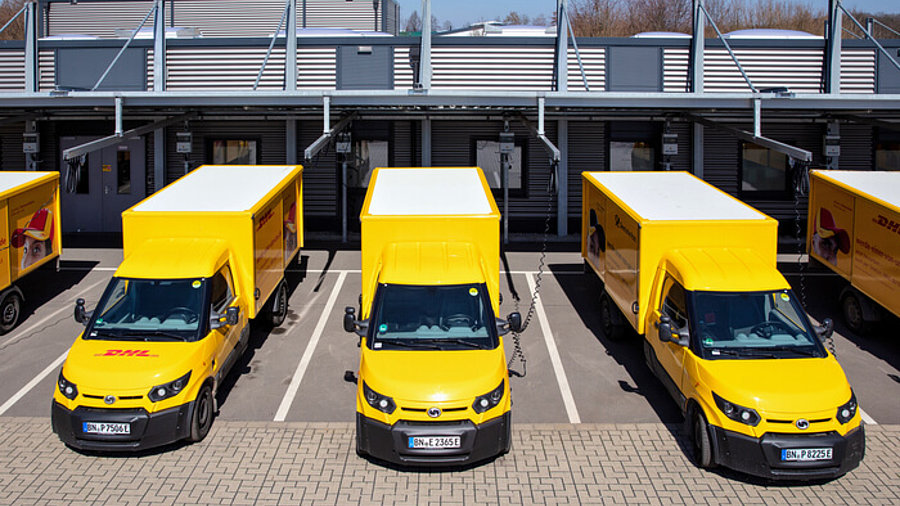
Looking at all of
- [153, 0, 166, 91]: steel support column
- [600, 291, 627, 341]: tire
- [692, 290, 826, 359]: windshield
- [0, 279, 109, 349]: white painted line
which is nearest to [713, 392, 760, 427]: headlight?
[692, 290, 826, 359]: windshield

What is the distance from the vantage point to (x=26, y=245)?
41.4 ft

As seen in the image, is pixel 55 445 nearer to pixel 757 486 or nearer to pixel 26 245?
pixel 26 245

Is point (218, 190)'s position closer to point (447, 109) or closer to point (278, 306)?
point (278, 306)

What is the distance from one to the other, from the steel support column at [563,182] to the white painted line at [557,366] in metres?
4.59

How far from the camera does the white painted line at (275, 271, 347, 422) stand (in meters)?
9.64

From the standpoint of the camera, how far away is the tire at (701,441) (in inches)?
312

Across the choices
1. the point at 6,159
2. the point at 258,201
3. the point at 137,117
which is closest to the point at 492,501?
the point at 258,201

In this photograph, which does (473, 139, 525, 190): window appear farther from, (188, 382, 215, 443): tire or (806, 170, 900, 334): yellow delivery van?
(188, 382, 215, 443): tire

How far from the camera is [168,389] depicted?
8.23 metres

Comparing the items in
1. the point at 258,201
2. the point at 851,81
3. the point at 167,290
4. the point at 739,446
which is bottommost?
the point at 739,446

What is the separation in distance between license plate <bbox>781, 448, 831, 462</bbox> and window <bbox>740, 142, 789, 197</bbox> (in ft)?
42.1

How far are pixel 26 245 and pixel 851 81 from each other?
17.2 meters

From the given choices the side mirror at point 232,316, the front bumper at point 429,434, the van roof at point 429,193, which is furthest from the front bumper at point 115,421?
the van roof at point 429,193

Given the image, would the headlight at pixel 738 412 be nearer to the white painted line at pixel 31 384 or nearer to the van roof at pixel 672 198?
the van roof at pixel 672 198
